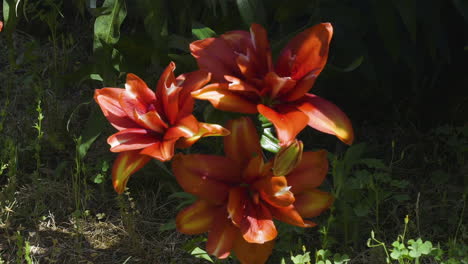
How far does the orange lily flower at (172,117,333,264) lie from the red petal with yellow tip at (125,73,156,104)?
119 millimetres

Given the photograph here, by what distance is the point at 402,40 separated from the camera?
6.43ft

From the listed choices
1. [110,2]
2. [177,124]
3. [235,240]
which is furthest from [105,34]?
[235,240]

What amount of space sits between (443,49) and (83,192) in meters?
1.00

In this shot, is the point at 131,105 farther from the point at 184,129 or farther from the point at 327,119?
the point at 327,119

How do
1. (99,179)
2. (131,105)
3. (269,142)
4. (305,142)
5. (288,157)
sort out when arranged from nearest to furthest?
(288,157), (131,105), (269,142), (99,179), (305,142)

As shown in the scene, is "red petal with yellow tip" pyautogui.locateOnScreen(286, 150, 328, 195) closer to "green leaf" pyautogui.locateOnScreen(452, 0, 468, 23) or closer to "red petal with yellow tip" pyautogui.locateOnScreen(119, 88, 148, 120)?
"red petal with yellow tip" pyautogui.locateOnScreen(119, 88, 148, 120)

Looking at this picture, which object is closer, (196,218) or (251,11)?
(196,218)

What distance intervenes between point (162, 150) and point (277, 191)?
8.7 inches

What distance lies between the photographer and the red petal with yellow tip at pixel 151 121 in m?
1.38

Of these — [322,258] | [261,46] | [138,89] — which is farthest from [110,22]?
[322,258]

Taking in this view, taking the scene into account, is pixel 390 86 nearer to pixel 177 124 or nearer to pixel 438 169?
pixel 438 169

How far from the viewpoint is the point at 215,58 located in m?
1.43

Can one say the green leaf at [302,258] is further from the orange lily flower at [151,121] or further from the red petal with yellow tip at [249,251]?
the orange lily flower at [151,121]

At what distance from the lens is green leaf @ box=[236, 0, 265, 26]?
1.66 meters
